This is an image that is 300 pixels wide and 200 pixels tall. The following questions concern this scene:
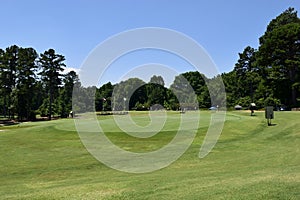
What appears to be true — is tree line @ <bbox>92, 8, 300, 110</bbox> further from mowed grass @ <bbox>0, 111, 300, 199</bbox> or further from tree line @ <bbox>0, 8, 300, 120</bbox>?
mowed grass @ <bbox>0, 111, 300, 199</bbox>

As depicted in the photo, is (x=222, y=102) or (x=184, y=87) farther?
(x=184, y=87)

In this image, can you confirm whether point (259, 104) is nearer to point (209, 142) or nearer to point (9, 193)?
point (209, 142)

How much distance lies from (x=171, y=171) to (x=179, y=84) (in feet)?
324

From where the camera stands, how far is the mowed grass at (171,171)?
9133 millimetres

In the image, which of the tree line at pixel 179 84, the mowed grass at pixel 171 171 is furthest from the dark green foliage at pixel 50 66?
the mowed grass at pixel 171 171

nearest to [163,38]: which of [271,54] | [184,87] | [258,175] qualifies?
[258,175]

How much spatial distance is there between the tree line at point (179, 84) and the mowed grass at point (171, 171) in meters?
38.3

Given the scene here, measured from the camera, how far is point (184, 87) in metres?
114

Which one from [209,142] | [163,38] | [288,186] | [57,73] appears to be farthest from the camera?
[57,73]

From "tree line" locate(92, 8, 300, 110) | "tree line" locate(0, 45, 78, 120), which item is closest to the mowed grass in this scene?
"tree line" locate(92, 8, 300, 110)

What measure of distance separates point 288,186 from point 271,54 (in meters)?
64.3

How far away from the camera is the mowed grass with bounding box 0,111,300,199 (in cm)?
913

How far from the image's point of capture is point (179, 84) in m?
112

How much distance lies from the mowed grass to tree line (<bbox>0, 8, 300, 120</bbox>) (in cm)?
3827
